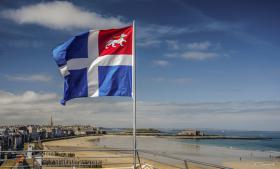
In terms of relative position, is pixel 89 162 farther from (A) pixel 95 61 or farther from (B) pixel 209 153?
(B) pixel 209 153

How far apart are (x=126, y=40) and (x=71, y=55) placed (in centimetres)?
152

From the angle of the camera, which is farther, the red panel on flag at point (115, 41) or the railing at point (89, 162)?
the red panel on flag at point (115, 41)

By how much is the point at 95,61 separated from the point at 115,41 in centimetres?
76

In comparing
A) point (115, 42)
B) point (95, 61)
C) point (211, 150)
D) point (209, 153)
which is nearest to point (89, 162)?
point (95, 61)

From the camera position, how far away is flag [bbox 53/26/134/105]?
9.56 meters

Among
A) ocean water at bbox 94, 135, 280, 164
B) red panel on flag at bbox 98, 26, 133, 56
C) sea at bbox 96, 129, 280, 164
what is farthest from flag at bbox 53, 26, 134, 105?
sea at bbox 96, 129, 280, 164

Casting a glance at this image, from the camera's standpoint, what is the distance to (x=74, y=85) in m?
9.62

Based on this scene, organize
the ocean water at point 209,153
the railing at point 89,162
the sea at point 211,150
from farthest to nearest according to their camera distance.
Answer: the sea at point 211,150 → the ocean water at point 209,153 → the railing at point 89,162

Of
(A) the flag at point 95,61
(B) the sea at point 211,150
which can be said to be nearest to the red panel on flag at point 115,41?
(A) the flag at point 95,61

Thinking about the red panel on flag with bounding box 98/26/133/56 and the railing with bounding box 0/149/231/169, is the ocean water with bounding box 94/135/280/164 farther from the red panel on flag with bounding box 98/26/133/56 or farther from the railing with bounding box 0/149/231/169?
the red panel on flag with bounding box 98/26/133/56

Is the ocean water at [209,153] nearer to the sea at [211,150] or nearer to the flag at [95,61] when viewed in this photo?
the sea at [211,150]

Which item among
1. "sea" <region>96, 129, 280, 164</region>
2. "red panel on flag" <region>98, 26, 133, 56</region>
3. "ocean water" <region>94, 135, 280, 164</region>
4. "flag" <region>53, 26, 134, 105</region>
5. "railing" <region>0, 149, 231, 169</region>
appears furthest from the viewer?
"sea" <region>96, 129, 280, 164</region>

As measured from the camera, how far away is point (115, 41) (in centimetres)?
975

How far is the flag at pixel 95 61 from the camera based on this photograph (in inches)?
376
